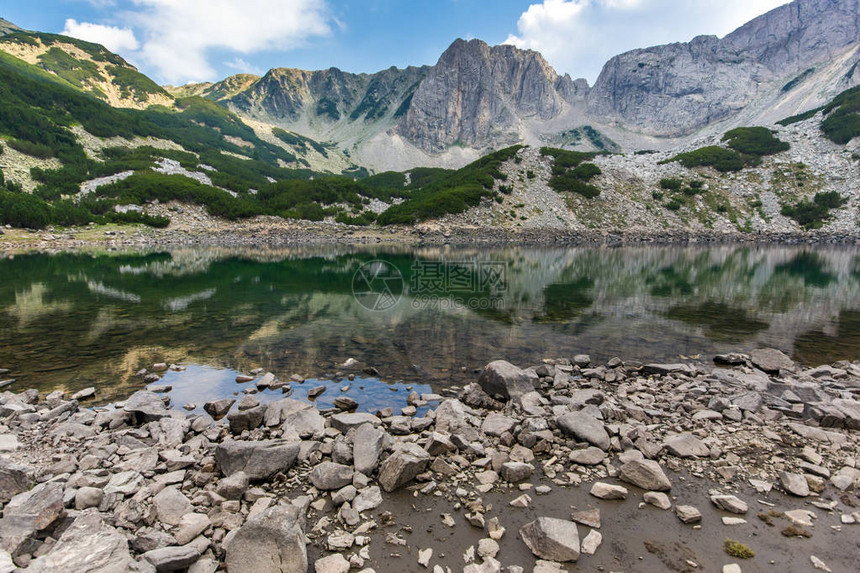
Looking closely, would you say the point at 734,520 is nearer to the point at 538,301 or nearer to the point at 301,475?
the point at 301,475

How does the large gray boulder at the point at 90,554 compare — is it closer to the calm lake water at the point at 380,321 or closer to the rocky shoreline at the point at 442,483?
the rocky shoreline at the point at 442,483

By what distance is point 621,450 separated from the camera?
8.34 meters

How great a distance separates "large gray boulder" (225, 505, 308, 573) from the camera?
5.18 metres

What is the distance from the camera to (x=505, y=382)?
37.0 ft

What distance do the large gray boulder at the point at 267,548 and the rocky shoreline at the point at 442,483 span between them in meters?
0.02

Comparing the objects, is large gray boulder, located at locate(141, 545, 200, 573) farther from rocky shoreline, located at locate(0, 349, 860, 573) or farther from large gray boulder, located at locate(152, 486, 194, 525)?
large gray boulder, located at locate(152, 486, 194, 525)

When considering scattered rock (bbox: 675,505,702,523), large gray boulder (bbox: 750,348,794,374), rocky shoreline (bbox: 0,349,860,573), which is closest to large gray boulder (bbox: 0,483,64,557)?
rocky shoreline (bbox: 0,349,860,573)

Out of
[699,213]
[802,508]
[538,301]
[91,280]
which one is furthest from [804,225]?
[91,280]

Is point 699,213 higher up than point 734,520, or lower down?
higher up

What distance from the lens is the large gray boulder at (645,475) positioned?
7078 millimetres

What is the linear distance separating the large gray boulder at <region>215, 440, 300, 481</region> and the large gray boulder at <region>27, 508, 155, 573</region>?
7.16 ft

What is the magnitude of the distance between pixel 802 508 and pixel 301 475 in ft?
29.2

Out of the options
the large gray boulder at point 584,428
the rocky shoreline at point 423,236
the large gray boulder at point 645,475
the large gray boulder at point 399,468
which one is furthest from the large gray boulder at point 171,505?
the rocky shoreline at point 423,236
